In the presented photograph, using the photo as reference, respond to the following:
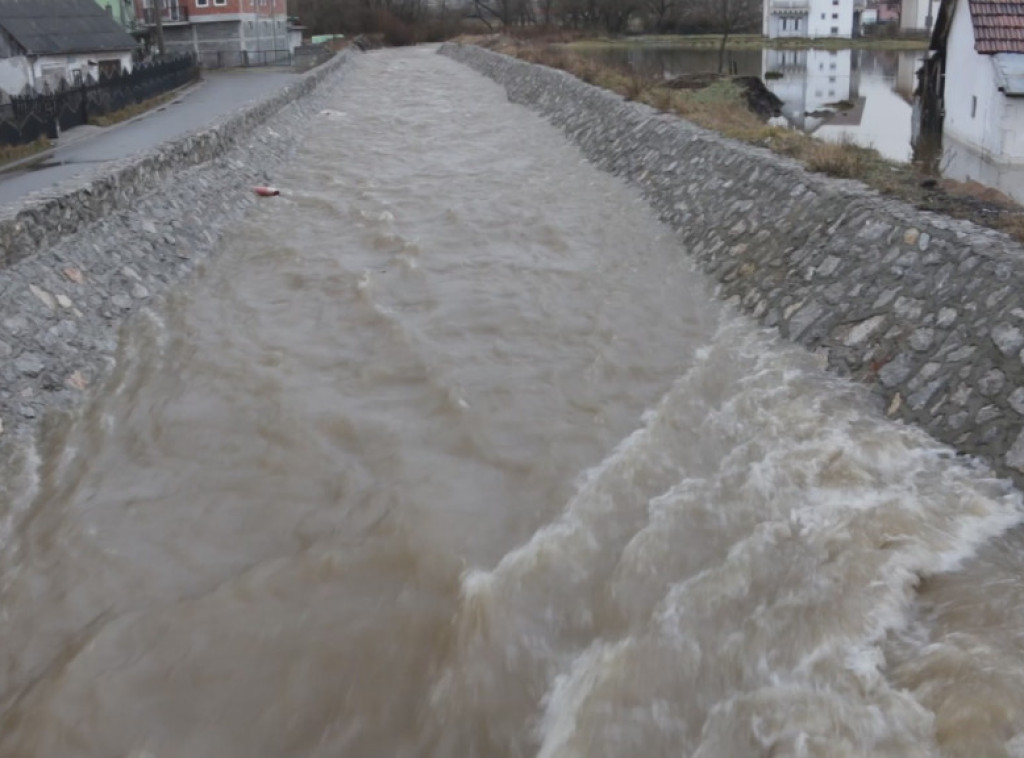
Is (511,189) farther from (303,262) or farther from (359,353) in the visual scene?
(359,353)

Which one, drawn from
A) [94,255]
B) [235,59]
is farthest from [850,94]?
[235,59]

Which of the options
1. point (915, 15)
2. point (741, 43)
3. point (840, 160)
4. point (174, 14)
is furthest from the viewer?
point (915, 15)

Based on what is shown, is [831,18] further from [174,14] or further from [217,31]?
[174,14]

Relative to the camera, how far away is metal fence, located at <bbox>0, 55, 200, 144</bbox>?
21.5m

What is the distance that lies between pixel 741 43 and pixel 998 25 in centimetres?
6244

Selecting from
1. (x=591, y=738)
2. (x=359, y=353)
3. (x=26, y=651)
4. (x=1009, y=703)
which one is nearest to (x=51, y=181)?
(x=359, y=353)

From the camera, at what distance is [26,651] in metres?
5.25

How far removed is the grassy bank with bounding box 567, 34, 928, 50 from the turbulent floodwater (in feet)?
206

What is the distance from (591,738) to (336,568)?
2115 mm

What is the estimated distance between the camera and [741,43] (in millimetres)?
76688

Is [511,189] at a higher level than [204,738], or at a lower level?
higher

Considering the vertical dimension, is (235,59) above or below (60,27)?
above

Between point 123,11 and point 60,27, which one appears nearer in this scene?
point 60,27

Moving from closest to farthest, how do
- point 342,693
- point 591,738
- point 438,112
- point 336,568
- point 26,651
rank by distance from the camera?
1. point 591,738
2. point 342,693
3. point 26,651
4. point 336,568
5. point 438,112
